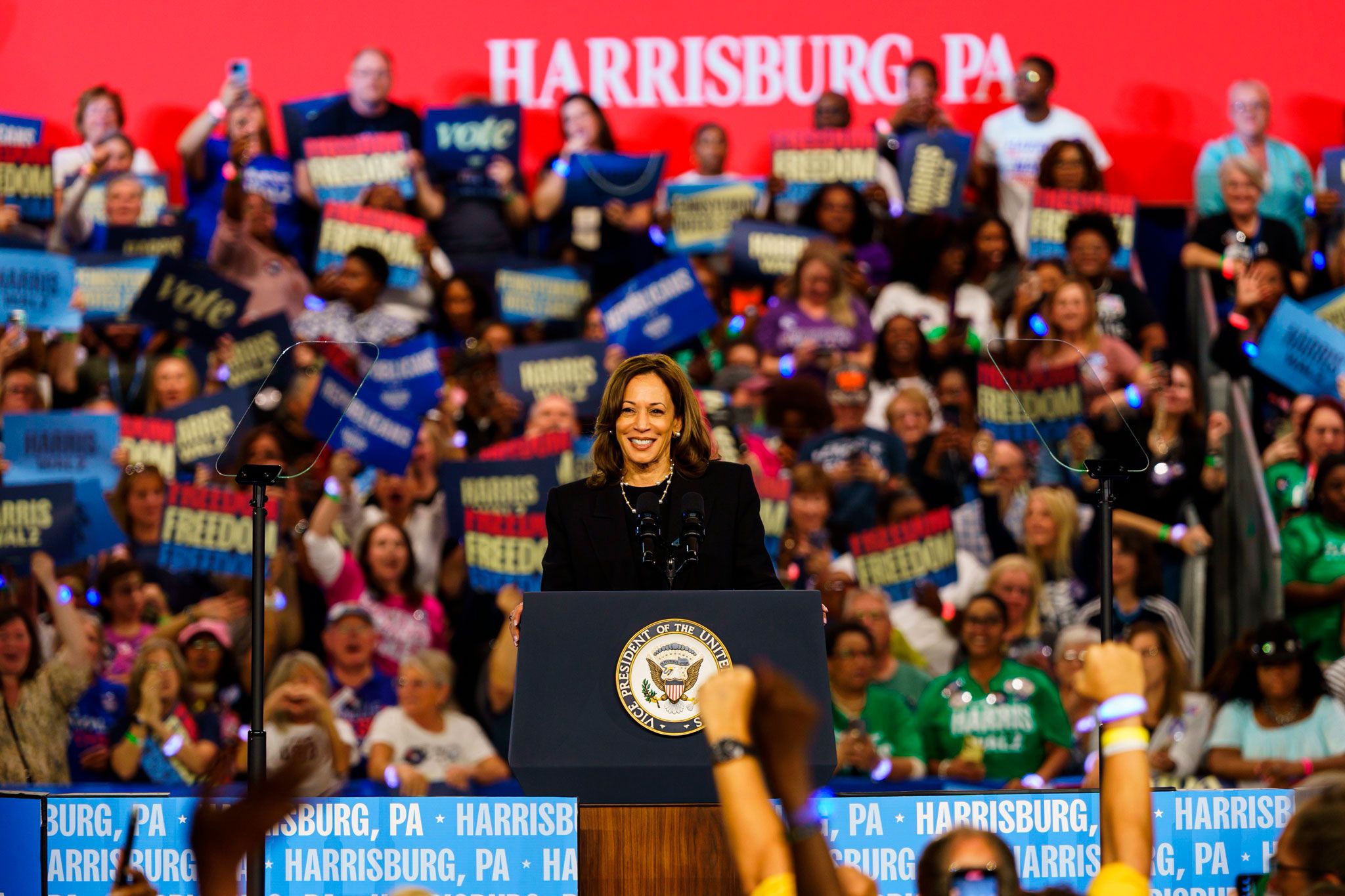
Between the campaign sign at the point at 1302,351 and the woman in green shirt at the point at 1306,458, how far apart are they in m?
0.27

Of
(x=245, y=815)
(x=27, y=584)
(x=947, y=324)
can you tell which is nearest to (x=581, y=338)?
(x=947, y=324)

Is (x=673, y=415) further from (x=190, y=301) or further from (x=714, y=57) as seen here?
(x=714, y=57)

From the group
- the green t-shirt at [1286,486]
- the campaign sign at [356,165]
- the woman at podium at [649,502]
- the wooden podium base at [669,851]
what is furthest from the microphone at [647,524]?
the campaign sign at [356,165]

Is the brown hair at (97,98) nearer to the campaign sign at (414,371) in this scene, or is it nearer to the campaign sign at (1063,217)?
the campaign sign at (414,371)

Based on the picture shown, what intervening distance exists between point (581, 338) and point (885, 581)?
217 cm

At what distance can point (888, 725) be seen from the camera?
5.21 m

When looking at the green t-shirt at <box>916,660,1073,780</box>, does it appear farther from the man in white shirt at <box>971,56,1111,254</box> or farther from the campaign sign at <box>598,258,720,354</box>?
the man in white shirt at <box>971,56,1111,254</box>

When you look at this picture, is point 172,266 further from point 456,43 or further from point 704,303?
point 456,43

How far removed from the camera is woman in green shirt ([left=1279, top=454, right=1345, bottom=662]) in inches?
224

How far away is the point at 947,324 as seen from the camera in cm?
713

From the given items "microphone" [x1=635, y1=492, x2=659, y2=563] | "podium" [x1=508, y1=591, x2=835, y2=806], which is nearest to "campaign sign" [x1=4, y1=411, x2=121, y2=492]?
"microphone" [x1=635, y1=492, x2=659, y2=563]

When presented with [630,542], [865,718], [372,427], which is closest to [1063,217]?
[865,718]

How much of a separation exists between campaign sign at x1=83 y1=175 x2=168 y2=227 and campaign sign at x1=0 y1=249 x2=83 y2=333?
2.80 ft

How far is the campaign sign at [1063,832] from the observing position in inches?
133
